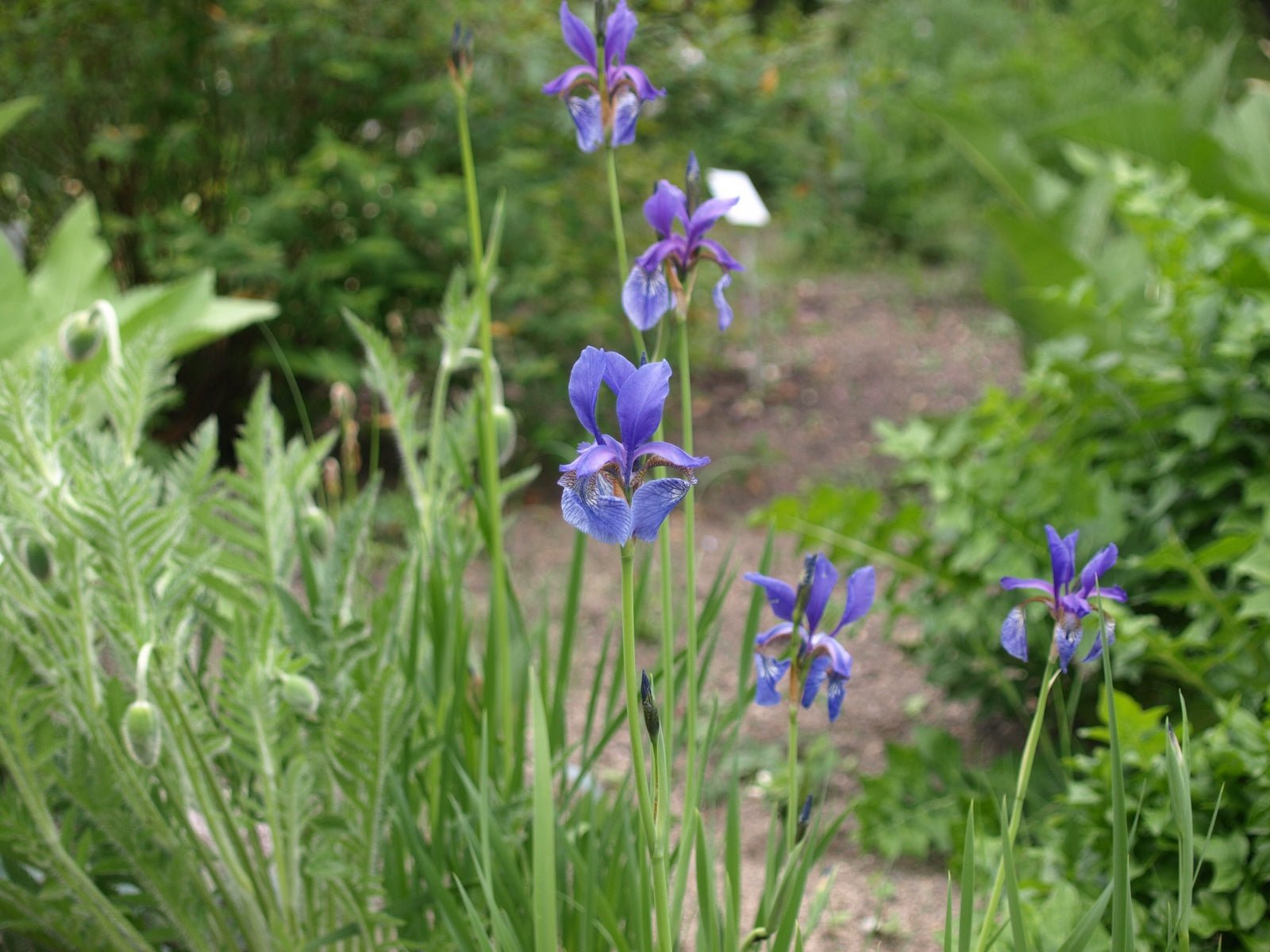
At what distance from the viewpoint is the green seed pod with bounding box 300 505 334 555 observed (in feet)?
4.67

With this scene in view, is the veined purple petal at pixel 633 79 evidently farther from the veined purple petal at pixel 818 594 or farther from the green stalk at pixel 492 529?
the veined purple petal at pixel 818 594

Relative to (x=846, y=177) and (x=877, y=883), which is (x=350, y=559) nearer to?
(x=877, y=883)

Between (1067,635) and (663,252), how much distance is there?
417 mm

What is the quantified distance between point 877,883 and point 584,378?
143 cm

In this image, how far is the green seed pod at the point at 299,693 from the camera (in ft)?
3.56

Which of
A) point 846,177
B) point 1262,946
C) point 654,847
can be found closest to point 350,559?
point 654,847

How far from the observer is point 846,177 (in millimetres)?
6562

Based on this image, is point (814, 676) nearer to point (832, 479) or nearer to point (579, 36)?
point (579, 36)

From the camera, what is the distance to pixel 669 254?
3.00 ft

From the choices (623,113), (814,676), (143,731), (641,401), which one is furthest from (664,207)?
(143,731)

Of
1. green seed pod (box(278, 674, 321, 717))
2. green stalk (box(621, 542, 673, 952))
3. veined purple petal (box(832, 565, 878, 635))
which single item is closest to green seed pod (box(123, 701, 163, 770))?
green seed pod (box(278, 674, 321, 717))

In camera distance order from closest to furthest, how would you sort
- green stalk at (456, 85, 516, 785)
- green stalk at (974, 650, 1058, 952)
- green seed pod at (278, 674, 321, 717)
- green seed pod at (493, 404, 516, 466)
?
green stalk at (974, 650, 1058, 952) → green seed pod at (278, 674, 321, 717) → green stalk at (456, 85, 516, 785) → green seed pod at (493, 404, 516, 466)

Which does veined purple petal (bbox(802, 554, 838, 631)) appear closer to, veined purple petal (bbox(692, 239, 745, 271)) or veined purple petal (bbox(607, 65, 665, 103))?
veined purple petal (bbox(692, 239, 745, 271))

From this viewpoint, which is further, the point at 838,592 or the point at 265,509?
the point at 838,592
